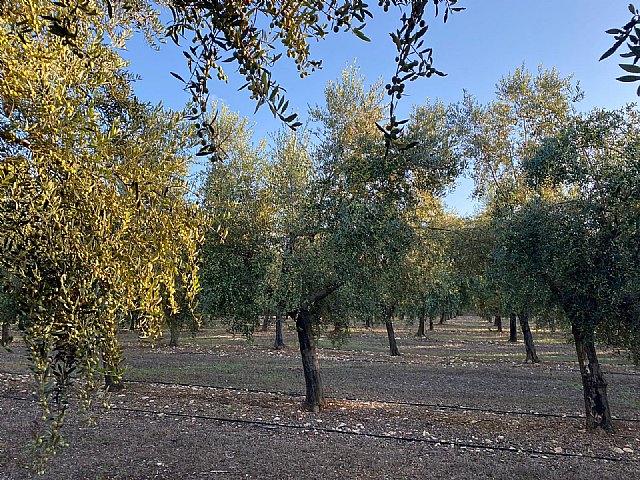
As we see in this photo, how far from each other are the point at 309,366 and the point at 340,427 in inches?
95.4

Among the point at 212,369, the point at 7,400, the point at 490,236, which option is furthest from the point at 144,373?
the point at 490,236

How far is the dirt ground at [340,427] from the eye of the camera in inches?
351

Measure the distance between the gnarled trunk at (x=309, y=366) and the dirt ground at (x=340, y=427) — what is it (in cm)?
41

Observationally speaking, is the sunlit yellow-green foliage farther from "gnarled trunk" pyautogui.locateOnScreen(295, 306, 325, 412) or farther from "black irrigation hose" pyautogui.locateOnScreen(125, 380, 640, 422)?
"black irrigation hose" pyautogui.locateOnScreen(125, 380, 640, 422)

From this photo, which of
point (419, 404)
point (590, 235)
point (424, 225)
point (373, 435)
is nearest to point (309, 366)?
point (373, 435)

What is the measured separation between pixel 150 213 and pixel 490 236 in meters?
12.0

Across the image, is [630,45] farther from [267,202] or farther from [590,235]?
[267,202]

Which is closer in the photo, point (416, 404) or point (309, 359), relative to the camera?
point (309, 359)

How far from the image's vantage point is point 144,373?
2041cm

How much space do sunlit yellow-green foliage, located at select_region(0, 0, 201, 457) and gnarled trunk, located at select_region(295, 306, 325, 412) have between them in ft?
33.5

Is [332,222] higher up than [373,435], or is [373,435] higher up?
[332,222]

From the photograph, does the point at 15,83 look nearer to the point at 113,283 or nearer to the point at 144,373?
the point at 113,283

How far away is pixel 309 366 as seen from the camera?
13.8 m

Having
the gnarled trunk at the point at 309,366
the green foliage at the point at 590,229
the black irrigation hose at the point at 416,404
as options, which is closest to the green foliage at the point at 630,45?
the green foliage at the point at 590,229
